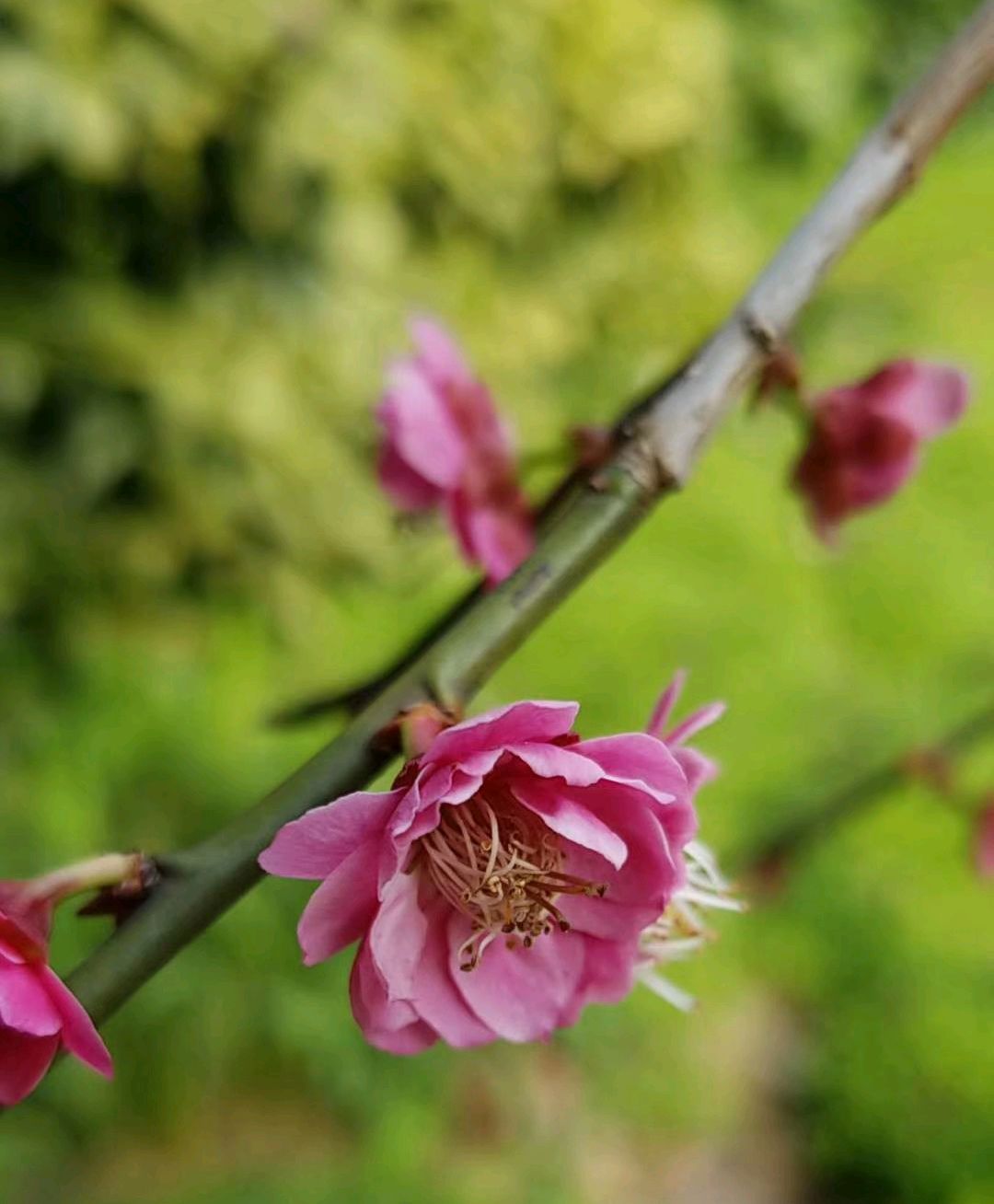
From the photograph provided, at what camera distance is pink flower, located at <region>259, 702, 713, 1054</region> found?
0.34 metres

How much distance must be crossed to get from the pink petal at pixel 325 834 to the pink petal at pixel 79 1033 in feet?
0.16

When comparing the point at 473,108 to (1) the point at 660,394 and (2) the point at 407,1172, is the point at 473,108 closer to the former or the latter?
(2) the point at 407,1172

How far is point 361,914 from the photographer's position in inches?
14.2

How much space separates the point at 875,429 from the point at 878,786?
0.48 meters

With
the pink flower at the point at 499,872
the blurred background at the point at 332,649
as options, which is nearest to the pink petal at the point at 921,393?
the pink flower at the point at 499,872

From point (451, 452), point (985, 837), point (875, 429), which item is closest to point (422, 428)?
point (451, 452)

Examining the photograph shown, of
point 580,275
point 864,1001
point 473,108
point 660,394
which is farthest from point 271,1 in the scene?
Result: point 660,394

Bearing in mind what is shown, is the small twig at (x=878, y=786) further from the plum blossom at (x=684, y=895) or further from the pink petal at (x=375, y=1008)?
the pink petal at (x=375, y=1008)

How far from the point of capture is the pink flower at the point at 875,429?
1.84 feet

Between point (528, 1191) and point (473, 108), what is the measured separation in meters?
1.59

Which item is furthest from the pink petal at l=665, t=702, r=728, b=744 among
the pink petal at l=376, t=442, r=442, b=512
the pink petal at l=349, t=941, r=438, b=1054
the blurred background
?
the blurred background

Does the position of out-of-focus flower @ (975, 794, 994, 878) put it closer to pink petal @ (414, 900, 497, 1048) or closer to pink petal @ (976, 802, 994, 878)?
pink petal @ (976, 802, 994, 878)

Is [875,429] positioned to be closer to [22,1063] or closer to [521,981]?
[521,981]

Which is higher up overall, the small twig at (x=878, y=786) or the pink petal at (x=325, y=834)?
the pink petal at (x=325, y=834)
